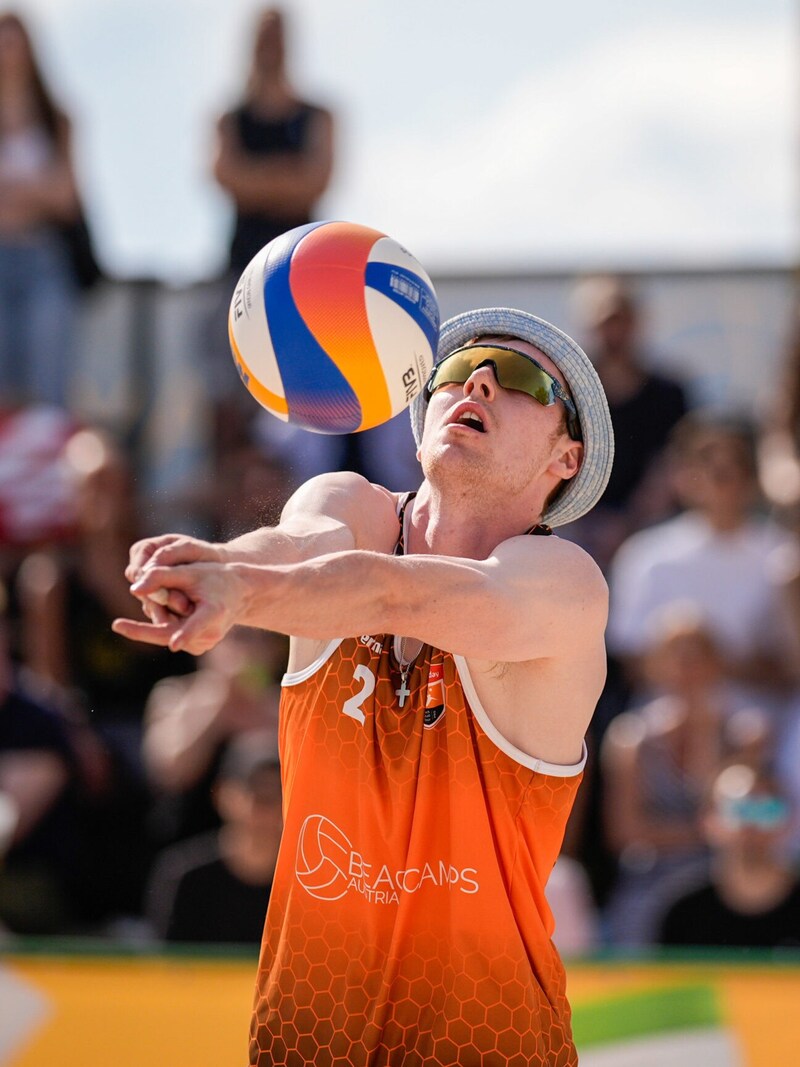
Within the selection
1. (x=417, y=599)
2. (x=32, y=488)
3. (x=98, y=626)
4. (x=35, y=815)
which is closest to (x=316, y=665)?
(x=417, y=599)

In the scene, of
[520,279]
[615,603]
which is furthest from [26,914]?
[520,279]

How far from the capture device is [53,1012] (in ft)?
17.3

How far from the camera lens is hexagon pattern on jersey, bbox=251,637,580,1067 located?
10.9 feet

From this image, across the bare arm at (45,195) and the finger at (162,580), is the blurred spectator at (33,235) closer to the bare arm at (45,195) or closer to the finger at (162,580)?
the bare arm at (45,195)

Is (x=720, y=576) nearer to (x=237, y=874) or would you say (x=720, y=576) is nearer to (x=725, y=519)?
(x=725, y=519)

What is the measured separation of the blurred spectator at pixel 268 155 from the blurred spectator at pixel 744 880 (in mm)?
3450

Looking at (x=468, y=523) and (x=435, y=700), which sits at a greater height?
(x=468, y=523)

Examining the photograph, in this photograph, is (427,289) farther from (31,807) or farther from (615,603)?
(31,807)

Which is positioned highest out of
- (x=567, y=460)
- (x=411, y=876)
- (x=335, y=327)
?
(x=335, y=327)

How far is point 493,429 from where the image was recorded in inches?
135

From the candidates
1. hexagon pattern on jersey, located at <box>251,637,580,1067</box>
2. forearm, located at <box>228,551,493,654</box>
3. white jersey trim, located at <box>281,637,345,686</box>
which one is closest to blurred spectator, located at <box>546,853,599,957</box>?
hexagon pattern on jersey, located at <box>251,637,580,1067</box>

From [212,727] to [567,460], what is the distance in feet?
12.7

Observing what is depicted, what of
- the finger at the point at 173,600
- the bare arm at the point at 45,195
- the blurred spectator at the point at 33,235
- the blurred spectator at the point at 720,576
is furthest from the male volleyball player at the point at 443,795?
the bare arm at the point at 45,195

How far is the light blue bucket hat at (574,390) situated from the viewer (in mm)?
3557
